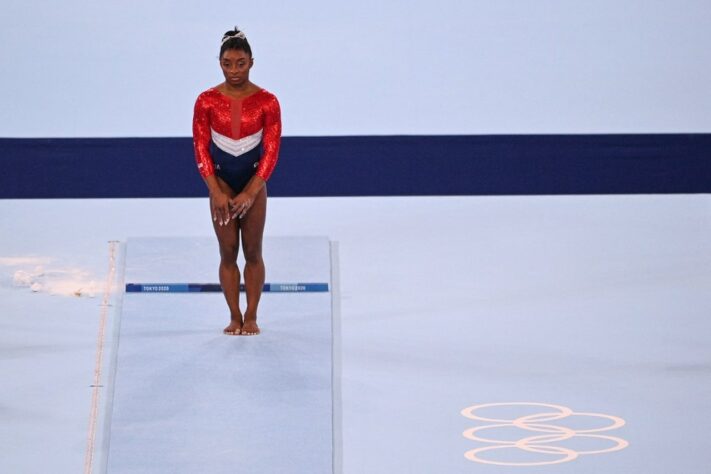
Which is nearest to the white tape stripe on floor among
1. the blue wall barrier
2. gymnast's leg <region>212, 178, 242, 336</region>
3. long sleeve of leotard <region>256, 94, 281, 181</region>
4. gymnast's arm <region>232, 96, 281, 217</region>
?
gymnast's leg <region>212, 178, 242, 336</region>

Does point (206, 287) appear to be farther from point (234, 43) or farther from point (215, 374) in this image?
point (234, 43)

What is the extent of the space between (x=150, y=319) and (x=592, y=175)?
4.25 metres

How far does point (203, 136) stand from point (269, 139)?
22cm

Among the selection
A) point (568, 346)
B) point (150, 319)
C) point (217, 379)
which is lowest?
point (217, 379)

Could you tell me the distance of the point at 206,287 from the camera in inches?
190

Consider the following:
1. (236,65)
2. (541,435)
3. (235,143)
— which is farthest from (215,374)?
(541,435)

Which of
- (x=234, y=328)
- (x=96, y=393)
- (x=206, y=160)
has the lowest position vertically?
(x=96, y=393)

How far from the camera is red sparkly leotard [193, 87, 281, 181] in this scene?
436cm

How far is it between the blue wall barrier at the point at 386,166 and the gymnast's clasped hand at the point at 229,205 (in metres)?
3.44

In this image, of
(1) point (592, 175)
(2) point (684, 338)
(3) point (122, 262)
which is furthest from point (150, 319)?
(1) point (592, 175)

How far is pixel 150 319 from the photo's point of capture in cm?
457

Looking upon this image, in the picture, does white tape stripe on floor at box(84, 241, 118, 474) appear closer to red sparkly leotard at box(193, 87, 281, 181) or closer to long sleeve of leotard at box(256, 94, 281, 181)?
red sparkly leotard at box(193, 87, 281, 181)

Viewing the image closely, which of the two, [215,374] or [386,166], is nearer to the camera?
[215,374]

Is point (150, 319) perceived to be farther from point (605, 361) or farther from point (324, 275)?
point (605, 361)
